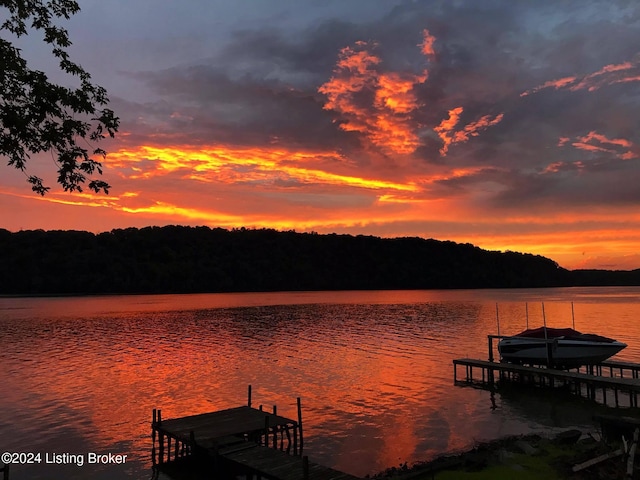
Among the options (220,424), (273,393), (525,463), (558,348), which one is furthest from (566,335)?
(220,424)

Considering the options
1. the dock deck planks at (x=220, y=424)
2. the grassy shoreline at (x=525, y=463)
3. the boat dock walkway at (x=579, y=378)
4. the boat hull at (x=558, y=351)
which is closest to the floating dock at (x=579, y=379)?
the boat dock walkway at (x=579, y=378)

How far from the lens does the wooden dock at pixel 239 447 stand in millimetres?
14520

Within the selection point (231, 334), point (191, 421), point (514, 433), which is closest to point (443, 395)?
point (514, 433)

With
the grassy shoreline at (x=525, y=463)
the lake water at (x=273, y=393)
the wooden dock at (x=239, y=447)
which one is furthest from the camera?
the lake water at (x=273, y=393)

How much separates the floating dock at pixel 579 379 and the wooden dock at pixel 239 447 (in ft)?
60.0

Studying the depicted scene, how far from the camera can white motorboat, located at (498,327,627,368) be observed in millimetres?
31984

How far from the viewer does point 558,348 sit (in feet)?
107

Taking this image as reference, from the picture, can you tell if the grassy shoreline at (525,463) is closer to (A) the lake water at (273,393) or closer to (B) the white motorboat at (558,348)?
(A) the lake water at (273,393)

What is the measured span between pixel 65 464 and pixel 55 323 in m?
67.4

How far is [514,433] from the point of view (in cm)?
2266

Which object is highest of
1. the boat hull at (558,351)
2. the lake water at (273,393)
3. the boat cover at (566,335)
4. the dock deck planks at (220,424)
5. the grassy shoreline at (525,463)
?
the boat cover at (566,335)

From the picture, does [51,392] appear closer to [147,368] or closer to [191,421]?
[147,368]

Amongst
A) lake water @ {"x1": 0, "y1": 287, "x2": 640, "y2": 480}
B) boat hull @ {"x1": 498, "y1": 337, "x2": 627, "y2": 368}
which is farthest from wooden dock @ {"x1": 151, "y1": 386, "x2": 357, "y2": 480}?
boat hull @ {"x1": 498, "y1": 337, "x2": 627, "y2": 368}

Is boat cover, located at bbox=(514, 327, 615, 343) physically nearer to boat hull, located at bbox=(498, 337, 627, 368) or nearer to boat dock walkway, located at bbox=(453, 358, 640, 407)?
boat hull, located at bbox=(498, 337, 627, 368)
